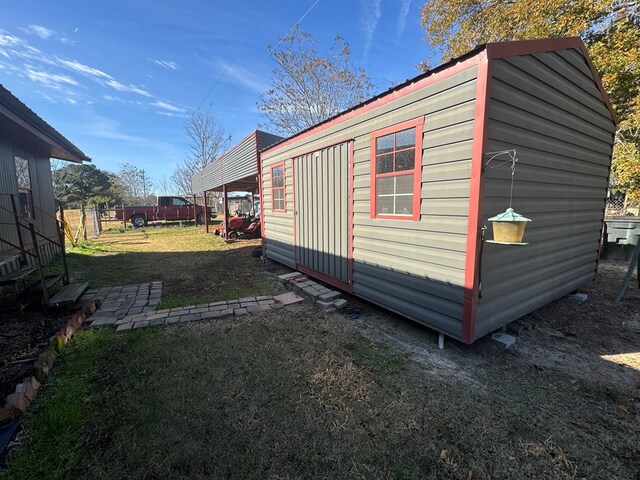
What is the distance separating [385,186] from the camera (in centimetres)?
351

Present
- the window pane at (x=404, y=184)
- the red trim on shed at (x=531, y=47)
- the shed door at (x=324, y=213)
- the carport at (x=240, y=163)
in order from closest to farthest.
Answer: the red trim on shed at (x=531, y=47)
the window pane at (x=404, y=184)
the shed door at (x=324, y=213)
the carport at (x=240, y=163)

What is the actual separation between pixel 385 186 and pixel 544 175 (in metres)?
1.89

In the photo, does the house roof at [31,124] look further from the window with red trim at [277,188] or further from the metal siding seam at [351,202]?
the metal siding seam at [351,202]

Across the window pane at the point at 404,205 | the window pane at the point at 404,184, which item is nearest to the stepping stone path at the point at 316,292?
the window pane at the point at 404,205

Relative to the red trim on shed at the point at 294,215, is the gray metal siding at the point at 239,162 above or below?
above

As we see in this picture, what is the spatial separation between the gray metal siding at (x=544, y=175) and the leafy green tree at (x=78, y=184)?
36937 millimetres

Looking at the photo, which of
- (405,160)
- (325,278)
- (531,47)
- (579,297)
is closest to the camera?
(531,47)

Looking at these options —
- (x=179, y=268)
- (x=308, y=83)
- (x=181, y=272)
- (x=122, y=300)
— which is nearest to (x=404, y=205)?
(x=122, y=300)

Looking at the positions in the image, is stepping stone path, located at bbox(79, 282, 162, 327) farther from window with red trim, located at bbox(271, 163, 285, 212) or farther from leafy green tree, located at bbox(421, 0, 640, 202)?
leafy green tree, located at bbox(421, 0, 640, 202)

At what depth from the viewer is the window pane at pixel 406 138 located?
3.10m

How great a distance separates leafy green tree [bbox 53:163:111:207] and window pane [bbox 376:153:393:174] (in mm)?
35597

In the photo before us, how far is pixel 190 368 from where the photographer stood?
2695 mm

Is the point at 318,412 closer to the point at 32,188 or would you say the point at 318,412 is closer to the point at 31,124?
the point at 31,124

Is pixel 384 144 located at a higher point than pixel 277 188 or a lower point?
higher
